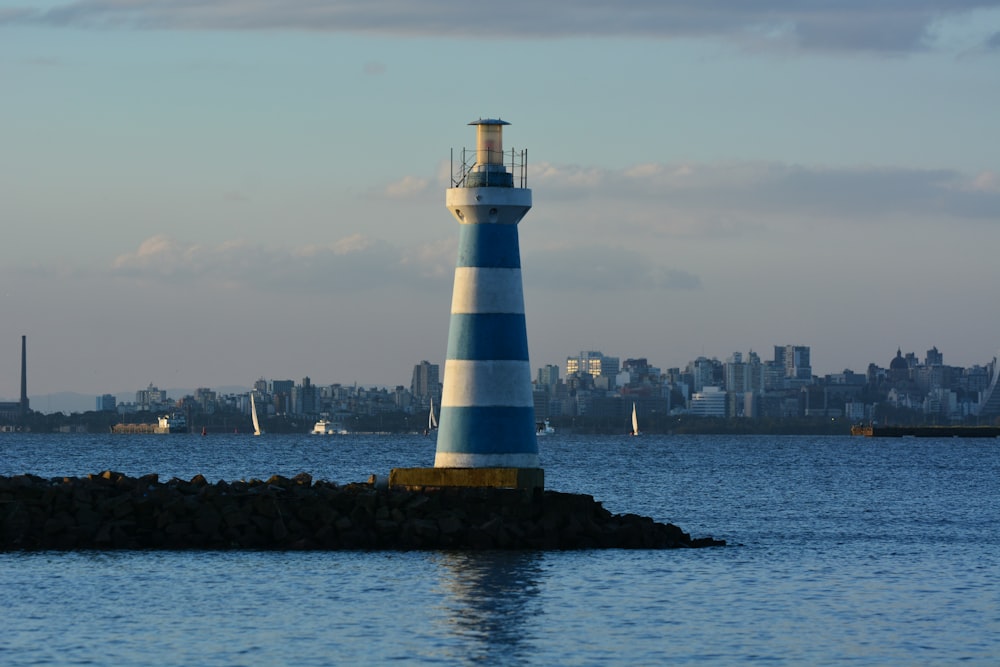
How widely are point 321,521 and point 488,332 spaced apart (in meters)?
5.03

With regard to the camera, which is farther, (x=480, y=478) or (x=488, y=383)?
(x=480, y=478)

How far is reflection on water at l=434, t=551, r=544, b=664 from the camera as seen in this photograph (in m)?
22.7

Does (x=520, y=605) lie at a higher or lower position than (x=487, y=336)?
lower

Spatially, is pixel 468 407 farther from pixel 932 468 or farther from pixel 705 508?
pixel 932 468

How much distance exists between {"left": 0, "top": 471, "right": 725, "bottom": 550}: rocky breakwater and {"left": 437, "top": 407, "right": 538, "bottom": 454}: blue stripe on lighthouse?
81 cm

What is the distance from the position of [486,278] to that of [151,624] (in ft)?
32.4

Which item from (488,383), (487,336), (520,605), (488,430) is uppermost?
(487,336)

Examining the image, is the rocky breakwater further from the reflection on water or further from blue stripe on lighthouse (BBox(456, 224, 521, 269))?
blue stripe on lighthouse (BBox(456, 224, 521, 269))

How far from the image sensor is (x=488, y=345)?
31609mm

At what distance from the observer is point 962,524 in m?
46.2

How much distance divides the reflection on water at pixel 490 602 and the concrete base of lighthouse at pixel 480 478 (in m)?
1.27

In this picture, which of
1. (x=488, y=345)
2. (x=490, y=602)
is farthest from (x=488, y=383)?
(x=490, y=602)

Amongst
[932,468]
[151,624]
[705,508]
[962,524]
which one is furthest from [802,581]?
[932,468]

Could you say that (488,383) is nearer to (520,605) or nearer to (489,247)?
(489,247)
